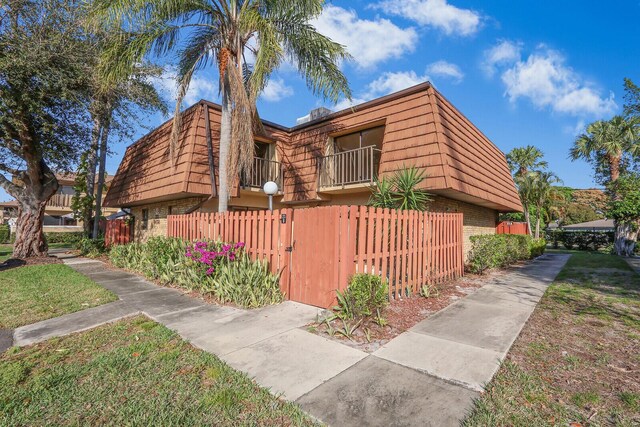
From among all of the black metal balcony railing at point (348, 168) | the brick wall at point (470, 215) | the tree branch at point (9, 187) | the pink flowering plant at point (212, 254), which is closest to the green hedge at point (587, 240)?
the brick wall at point (470, 215)

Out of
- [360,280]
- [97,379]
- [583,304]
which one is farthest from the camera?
[583,304]

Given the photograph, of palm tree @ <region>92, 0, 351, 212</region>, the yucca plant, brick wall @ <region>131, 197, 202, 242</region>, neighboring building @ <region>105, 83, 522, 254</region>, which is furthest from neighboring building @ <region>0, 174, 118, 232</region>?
the yucca plant

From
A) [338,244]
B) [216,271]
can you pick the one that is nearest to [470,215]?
[338,244]

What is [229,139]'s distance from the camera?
817cm

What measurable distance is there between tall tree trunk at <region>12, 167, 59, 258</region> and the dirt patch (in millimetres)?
12979

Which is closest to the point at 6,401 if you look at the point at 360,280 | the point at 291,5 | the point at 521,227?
the point at 360,280

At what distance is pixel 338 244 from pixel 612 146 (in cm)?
2565

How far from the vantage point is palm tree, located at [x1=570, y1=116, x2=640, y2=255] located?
60.7ft

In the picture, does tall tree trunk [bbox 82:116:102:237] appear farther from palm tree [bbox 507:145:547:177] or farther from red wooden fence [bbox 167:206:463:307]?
palm tree [bbox 507:145:547:177]

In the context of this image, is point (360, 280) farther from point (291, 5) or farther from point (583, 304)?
point (291, 5)

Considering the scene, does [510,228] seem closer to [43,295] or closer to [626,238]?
[626,238]

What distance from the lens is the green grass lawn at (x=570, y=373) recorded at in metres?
2.40

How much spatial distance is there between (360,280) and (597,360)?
2882mm

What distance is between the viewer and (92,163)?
579 inches
